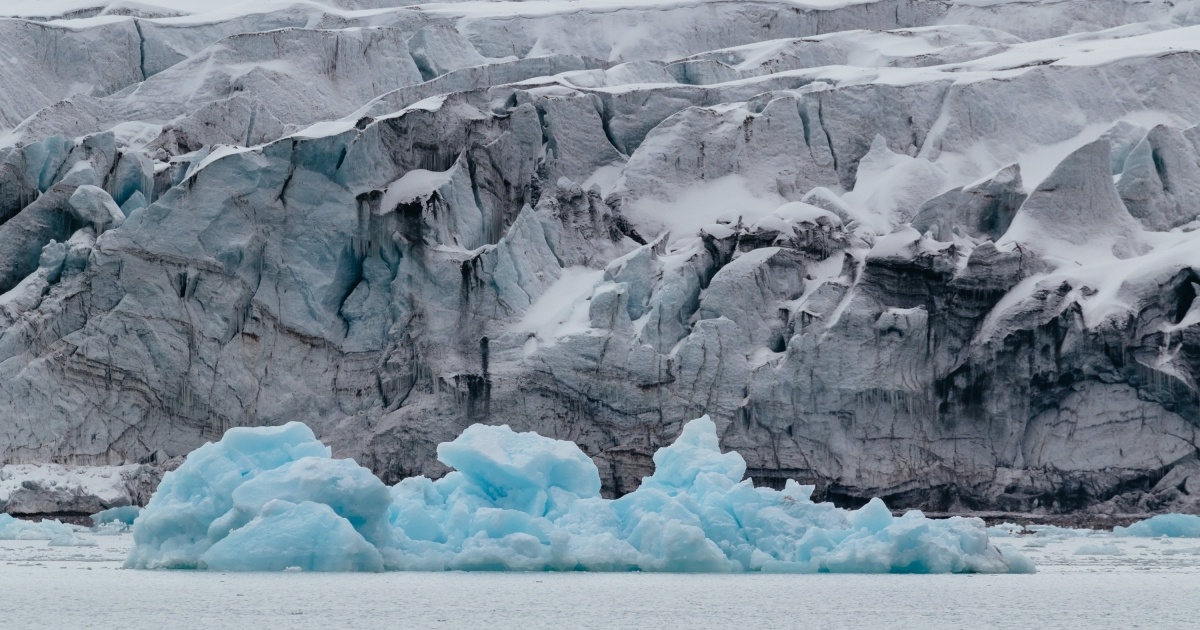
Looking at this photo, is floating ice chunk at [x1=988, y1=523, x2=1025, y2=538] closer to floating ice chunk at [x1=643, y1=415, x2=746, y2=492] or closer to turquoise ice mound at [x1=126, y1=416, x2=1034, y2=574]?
turquoise ice mound at [x1=126, y1=416, x2=1034, y2=574]

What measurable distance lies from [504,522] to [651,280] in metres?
14.1

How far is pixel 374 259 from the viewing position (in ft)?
133

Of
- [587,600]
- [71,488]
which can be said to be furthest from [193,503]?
[71,488]

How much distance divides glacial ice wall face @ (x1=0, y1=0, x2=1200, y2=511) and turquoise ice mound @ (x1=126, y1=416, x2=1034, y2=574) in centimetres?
1045

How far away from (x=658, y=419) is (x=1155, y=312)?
1050cm

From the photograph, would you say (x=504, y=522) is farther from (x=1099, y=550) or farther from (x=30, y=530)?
(x=30, y=530)

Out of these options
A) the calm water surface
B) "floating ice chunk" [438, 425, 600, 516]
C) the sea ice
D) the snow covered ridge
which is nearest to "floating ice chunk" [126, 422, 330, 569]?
the calm water surface

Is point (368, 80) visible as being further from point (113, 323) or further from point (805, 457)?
point (805, 457)

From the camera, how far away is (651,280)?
39.4 m

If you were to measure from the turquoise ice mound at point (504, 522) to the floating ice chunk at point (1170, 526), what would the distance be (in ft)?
27.6

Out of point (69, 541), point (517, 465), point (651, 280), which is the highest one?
point (651, 280)

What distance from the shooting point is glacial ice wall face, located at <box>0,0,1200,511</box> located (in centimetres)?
3759

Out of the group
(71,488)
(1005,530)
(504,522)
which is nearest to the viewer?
(504,522)

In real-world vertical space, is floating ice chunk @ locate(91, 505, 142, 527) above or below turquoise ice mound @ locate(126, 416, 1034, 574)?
above
